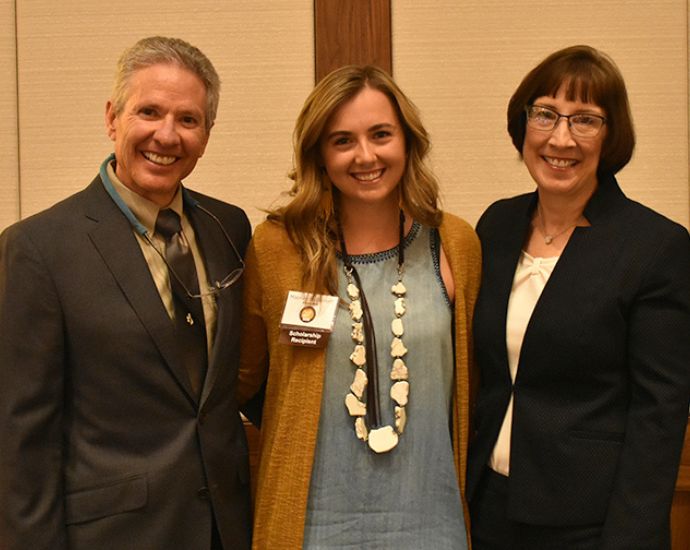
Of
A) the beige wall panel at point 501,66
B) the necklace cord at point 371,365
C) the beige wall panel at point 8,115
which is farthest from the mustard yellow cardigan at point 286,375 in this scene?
the beige wall panel at point 8,115

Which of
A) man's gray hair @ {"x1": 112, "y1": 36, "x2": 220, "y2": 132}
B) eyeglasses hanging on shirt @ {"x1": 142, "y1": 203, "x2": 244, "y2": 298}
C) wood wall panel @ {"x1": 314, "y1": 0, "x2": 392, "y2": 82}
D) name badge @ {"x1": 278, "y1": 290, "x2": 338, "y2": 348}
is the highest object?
wood wall panel @ {"x1": 314, "y1": 0, "x2": 392, "y2": 82}

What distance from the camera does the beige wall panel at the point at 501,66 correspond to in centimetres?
275

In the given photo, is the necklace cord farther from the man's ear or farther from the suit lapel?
the man's ear

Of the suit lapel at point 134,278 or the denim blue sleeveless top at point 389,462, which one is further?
the denim blue sleeveless top at point 389,462

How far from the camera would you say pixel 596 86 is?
183 cm

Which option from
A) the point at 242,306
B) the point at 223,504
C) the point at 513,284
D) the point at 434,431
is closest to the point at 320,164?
the point at 242,306

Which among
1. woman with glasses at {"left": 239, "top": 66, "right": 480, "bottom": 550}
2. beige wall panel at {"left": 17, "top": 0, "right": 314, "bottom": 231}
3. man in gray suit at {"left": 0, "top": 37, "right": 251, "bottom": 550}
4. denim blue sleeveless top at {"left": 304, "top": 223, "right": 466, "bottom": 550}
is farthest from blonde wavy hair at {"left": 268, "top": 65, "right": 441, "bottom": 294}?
beige wall panel at {"left": 17, "top": 0, "right": 314, "bottom": 231}

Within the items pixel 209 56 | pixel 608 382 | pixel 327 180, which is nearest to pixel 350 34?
pixel 209 56

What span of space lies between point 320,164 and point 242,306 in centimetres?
43

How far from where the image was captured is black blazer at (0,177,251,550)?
5.22ft

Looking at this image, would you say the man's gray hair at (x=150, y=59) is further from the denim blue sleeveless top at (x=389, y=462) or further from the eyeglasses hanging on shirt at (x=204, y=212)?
the denim blue sleeveless top at (x=389, y=462)

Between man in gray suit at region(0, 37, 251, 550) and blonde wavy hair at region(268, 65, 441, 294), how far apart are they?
25 cm

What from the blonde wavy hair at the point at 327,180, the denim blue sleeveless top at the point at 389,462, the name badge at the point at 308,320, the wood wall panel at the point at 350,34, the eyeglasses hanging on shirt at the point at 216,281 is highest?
the wood wall panel at the point at 350,34

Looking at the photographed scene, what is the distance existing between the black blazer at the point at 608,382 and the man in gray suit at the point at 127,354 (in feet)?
2.42
